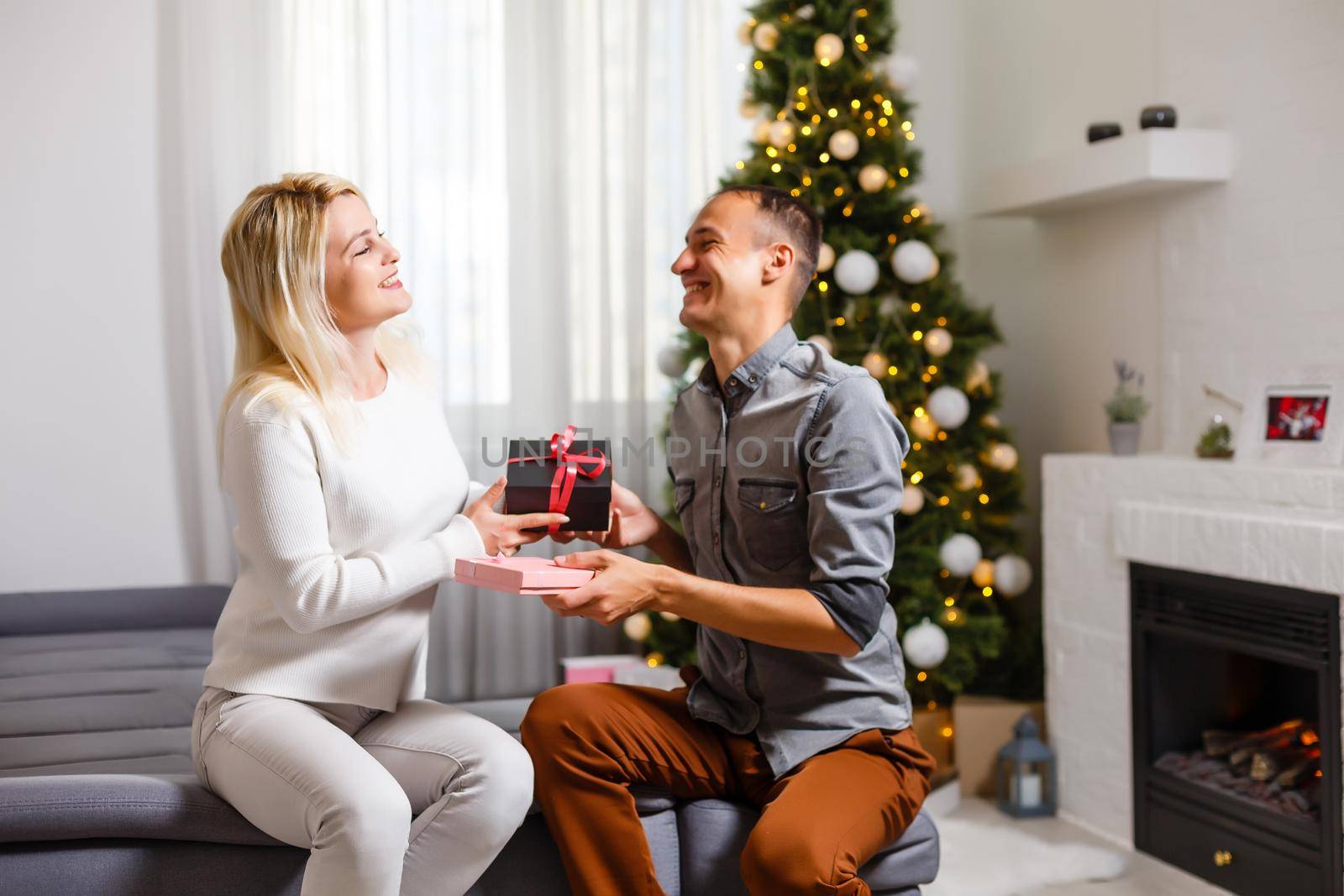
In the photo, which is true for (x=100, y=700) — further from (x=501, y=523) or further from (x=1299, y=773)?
(x=1299, y=773)

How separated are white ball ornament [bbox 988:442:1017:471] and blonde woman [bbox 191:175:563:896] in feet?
6.50

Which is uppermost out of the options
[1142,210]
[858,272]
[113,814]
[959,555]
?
[1142,210]

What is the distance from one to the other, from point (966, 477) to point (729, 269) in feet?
5.58

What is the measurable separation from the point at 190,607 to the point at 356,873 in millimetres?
2355

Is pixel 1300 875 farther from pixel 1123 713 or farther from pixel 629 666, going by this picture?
pixel 629 666

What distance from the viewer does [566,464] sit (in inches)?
71.3

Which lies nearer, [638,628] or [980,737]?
[980,737]

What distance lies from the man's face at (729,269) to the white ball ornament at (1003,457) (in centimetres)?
Answer: 171

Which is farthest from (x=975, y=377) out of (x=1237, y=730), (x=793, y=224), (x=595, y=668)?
(x=793, y=224)

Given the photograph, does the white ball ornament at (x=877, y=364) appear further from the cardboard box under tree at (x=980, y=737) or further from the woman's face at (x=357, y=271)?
the woman's face at (x=357, y=271)

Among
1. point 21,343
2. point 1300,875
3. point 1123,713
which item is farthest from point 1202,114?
point 21,343

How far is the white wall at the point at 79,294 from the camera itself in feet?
12.5

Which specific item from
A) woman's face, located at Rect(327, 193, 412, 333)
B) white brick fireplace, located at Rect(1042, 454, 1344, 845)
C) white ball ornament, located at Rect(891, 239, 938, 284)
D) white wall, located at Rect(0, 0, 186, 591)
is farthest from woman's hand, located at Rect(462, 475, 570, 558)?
white wall, located at Rect(0, 0, 186, 591)

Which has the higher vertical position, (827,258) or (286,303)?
(827,258)
